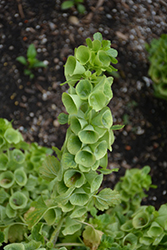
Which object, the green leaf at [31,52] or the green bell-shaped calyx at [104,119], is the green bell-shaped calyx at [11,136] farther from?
the green leaf at [31,52]

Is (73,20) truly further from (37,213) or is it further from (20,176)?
(37,213)

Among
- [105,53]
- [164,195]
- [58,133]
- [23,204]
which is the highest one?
[105,53]

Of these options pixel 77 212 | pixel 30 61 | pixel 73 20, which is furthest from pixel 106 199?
pixel 73 20

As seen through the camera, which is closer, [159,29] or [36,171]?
[36,171]

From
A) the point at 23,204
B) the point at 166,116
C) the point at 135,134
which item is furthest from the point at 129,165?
the point at 23,204

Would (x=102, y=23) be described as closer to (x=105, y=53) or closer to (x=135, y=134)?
(x=135, y=134)

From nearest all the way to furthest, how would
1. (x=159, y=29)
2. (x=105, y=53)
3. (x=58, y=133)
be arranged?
(x=105, y=53)
(x=58, y=133)
(x=159, y=29)

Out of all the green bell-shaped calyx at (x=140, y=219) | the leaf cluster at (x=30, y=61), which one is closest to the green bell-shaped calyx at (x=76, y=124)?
the green bell-shaped calyx at (x=140, y=219)

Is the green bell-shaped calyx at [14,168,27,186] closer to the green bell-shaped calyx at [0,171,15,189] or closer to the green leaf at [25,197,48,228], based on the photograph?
the green bell-shaped calyx at [0,171,15,189]
